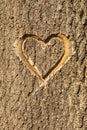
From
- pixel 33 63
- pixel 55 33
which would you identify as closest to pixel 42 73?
pixel 33 63

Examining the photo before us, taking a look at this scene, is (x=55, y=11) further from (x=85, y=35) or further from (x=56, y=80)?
(x=56, y=80)

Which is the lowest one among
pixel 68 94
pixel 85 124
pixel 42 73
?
pixel 85 124

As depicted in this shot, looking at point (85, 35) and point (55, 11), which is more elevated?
point (55, 11)

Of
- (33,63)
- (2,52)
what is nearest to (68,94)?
(33,63)
